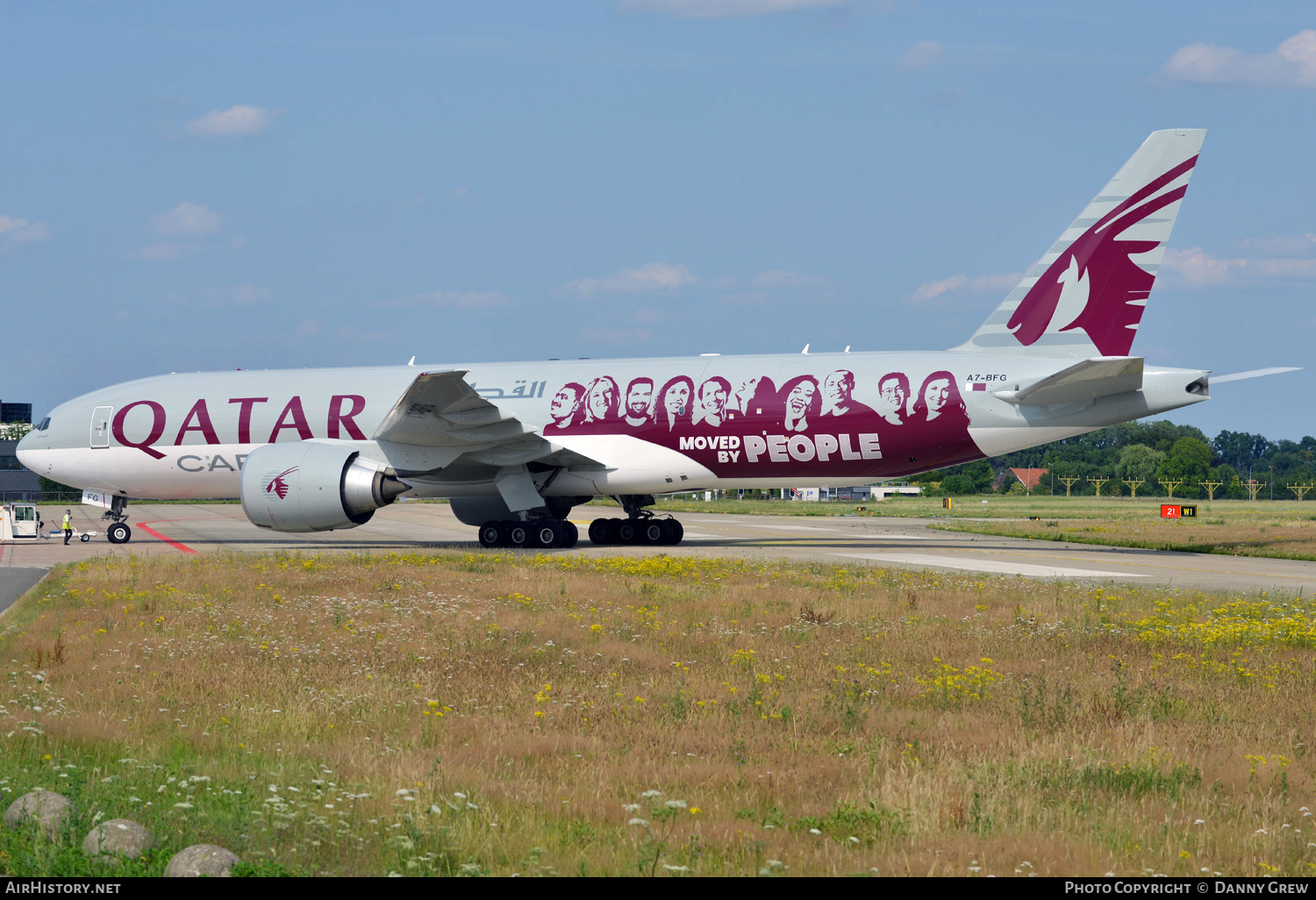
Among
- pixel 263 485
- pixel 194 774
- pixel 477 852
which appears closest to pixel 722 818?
pixel 477 852

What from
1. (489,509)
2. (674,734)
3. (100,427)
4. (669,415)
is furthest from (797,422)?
(674,734)

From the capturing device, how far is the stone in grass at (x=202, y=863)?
15.0 ft

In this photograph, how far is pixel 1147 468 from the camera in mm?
142625

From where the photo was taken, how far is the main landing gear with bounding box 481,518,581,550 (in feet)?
86.0

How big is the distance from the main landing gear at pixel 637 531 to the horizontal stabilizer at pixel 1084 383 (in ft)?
28.1

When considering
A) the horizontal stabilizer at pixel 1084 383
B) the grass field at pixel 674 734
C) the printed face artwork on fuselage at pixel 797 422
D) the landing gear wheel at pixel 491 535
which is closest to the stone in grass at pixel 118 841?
the grass field at pixel 674 734

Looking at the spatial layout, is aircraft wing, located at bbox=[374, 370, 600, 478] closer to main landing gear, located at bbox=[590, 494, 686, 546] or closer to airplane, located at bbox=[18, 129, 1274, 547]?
airplane, located at bbox=[18, 129, 1274, 547]

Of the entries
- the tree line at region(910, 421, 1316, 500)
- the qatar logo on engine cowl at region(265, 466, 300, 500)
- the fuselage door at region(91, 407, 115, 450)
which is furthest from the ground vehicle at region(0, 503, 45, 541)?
the tree line at region(910, 421, 1316, 500)

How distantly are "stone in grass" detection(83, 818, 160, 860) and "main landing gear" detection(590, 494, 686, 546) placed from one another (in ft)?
77.5

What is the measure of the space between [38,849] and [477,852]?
1.89m

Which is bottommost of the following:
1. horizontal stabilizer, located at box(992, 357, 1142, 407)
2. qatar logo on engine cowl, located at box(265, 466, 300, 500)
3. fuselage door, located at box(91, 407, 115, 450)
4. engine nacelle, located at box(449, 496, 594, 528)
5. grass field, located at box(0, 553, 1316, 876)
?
grass field, located at box(0, 553, 1316, 876)

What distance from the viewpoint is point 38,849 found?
502cm

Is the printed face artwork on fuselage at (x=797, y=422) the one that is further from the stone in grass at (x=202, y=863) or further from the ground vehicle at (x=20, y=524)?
the stone in grass at (x=202, y=863)
